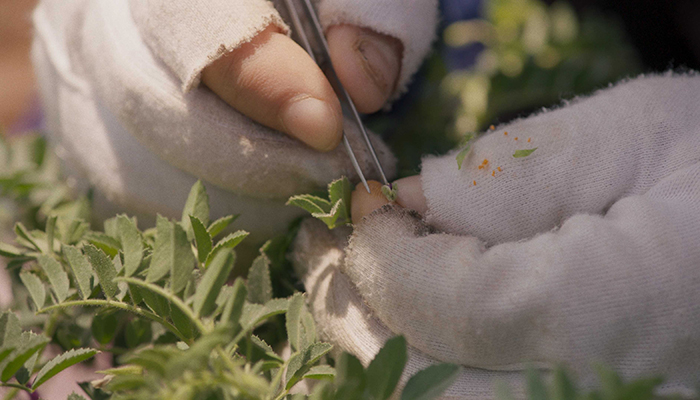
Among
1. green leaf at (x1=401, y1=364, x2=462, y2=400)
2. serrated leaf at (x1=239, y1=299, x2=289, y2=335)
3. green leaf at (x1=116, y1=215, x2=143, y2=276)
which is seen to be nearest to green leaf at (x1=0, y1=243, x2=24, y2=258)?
green leaf at (x1=116, y1=215, x2=143, y2=276)

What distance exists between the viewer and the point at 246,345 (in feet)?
1.05

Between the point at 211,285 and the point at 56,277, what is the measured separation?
6.2 inches

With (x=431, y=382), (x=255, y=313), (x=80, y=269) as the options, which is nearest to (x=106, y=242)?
(x=80, y=269)

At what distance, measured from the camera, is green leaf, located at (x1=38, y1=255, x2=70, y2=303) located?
1.12 ft

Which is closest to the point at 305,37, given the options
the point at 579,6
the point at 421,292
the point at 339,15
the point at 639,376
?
the point at 339,15

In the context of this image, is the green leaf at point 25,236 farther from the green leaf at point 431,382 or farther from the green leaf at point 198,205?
the green leaf at point 431,382

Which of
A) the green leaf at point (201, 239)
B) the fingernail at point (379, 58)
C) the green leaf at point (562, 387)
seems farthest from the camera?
the fingernail at point (379, 58)

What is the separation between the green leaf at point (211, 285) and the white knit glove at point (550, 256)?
11cm

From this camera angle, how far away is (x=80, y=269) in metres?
0.33

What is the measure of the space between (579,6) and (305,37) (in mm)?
612

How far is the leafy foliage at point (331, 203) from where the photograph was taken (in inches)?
14.1

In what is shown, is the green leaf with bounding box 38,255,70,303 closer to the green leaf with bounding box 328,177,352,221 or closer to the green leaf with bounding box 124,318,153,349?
the green leaf with bounding box 124,318,153,349

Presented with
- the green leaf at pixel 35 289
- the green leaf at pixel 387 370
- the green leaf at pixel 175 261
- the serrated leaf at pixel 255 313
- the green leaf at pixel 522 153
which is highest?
the green leaf at pixel 175 261

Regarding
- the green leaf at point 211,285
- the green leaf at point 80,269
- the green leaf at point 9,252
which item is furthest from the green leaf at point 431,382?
the green leaf at point 9,252
